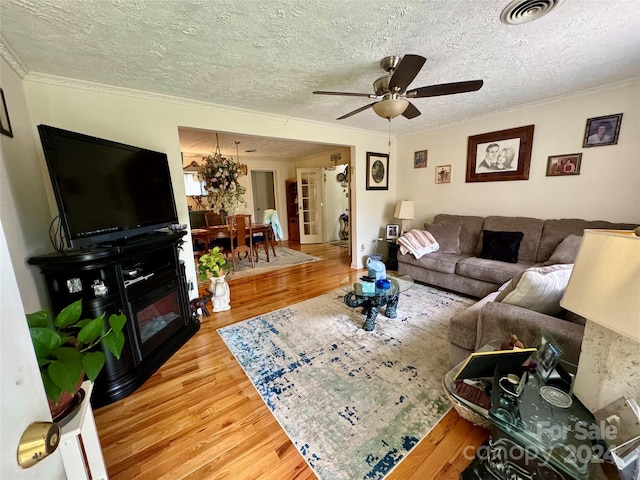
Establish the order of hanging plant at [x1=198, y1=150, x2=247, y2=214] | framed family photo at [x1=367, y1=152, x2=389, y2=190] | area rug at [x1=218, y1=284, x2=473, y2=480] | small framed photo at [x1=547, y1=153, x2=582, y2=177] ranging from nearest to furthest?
area rug at [x1=218, y1=284, x2=473, y2=480] → small framed photo at [x1=547, y1=153, x2=582, y2=177] → hanging plant at [x1=198, y1=150, x2=247, y2=214] → framed family photo at [x1=367, y1=152, x2=389, y2=190]

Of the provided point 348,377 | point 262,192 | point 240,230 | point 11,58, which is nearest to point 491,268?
point 348,377

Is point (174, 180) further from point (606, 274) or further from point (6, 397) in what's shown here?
point (606, 274)

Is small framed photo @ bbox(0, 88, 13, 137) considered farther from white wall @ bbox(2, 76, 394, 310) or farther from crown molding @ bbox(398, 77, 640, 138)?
crown molding @ bbox(398, 77, 640, 138)

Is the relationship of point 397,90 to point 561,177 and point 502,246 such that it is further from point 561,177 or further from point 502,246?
point 561,177

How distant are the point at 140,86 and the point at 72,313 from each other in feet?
7.56

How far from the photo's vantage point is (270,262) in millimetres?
4926

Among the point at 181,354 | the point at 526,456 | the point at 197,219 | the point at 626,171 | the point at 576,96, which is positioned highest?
the point at 576,96

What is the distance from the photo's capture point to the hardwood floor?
1.23 metres

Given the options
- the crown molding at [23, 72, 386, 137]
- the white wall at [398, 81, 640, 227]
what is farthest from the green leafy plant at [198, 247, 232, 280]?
the white wall at [398, 81, 640, 227]

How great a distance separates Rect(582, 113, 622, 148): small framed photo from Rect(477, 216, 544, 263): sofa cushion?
94 centimetres

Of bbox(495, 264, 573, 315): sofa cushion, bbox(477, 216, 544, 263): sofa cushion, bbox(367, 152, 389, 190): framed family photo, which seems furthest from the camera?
bbox(367, 152, 389, 190): framed family photo

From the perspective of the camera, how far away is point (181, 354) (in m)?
2.14

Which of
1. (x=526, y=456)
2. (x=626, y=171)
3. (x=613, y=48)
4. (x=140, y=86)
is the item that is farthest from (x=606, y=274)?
(x=140, y=86)

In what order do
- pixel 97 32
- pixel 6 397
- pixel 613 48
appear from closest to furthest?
pixel 6 397 < pixel 97 32 < pixel 613 48
